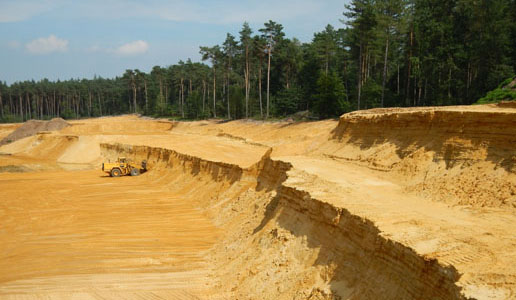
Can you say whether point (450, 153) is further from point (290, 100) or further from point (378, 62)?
point (378, 62)

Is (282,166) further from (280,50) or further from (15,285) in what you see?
(280,50)

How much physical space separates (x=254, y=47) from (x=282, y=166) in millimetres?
38625

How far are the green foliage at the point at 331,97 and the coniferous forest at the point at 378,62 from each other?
11 centimetres

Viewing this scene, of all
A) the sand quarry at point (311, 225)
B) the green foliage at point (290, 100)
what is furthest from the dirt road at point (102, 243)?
the green foliage at point (290, 100)

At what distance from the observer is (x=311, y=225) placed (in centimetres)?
1153

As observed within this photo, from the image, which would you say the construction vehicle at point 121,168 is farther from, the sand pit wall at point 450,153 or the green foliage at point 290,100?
the green foliage at point 290,100

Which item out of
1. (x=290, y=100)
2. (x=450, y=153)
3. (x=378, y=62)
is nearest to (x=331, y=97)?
(x=290, y=100)

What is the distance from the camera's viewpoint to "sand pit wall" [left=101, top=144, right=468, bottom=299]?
7430 mm

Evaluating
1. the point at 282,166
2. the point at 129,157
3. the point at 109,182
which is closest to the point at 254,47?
the point at 129,157

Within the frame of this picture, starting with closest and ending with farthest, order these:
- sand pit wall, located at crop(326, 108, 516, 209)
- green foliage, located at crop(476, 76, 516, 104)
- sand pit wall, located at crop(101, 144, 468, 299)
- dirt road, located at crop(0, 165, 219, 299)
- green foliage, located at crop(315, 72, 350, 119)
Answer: sand pit wall, located at crop(101, 144, 468, 299) < sand pit wall, located at crop(326, 108, 516, 209) < dirt road, located at crop(0, 165, 219, 299) < green foliage, located at crop(476, 76, 516, 104) < green foliage, located at crop(315, 72, 350, 119)

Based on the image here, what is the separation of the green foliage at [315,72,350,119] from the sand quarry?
16887 millimetres

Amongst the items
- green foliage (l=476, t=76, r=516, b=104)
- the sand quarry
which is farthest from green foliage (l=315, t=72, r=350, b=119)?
green foliage (l=476, t=76, r=516, b=104)

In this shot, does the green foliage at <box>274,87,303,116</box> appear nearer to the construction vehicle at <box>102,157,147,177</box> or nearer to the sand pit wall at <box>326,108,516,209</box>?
the construction vehicle at <box>102,157,147,177</box>

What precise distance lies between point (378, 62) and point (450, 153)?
47604mm
